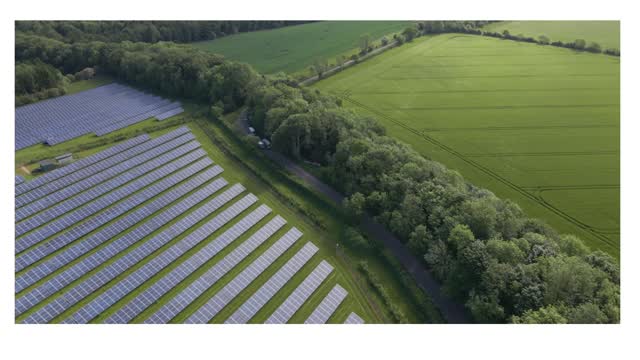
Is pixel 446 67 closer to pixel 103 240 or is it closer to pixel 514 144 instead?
pixel 514 144

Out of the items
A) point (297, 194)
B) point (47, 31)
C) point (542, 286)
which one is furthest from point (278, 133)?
point (47, 31)

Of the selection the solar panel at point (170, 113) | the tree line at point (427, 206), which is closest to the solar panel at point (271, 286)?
the tree line at point (427, 206)

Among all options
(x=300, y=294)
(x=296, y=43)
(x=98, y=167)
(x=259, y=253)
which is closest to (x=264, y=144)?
(x=259, y=253)

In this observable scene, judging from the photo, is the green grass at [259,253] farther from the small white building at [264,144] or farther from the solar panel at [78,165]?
the solar panel at [78,165]

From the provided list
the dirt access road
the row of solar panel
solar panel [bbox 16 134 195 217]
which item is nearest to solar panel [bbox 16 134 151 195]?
solar panel [bbox 16 134 195 217]

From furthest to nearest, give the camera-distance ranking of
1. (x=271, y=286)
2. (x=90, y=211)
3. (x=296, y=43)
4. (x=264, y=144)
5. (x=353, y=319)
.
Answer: (x=296, y=43) < (x=264, y=144) < (x=90, y=211) < (x=271, y=286) < (x=353, y=319)

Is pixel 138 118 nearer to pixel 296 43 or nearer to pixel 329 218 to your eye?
pixel 329 218
